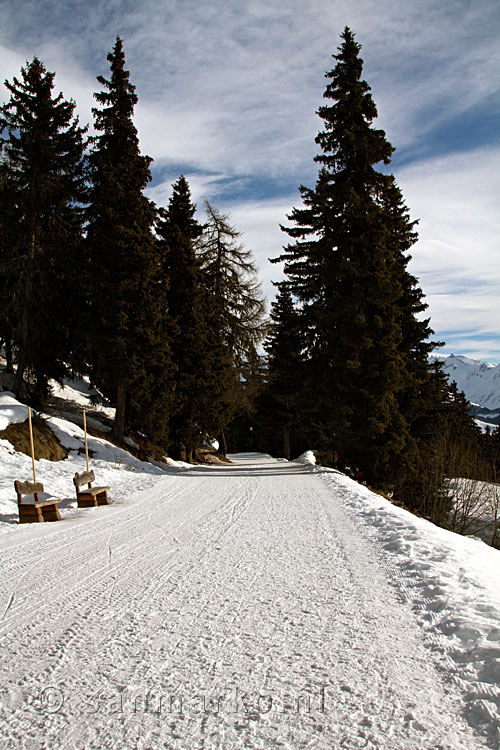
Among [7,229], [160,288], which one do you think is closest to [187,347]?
[160,288]

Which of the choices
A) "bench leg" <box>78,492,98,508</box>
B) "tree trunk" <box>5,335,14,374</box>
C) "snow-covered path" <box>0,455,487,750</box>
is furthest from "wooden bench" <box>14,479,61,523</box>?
"tree trunk" <box>5,335,14,374</box>

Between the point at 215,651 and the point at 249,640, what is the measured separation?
279 millimetres

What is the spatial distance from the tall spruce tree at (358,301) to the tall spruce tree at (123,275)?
6109 millimetres

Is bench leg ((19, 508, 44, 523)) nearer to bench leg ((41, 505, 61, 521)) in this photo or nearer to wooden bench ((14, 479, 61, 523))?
wooden bench ((14, 479, 61, 523))

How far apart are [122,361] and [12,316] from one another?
687cm

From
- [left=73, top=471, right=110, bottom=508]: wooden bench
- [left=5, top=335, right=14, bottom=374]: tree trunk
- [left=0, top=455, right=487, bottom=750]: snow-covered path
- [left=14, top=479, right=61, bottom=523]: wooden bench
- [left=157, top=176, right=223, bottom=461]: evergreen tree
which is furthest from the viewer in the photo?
[left=5, top=335, right=14, bottom=374]: tree trunk

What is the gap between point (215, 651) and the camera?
308 cm

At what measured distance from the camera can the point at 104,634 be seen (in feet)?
11.1

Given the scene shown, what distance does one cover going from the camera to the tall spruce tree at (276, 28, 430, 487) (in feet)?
50.8

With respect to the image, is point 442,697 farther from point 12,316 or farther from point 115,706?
point 12,316

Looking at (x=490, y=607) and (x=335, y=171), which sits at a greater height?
(x=335, y=171)

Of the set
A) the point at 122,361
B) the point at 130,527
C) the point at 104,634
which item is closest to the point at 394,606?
the point at 104,634

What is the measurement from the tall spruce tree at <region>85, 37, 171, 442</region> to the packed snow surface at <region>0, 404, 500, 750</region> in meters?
10.6

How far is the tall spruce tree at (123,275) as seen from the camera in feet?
54.6
